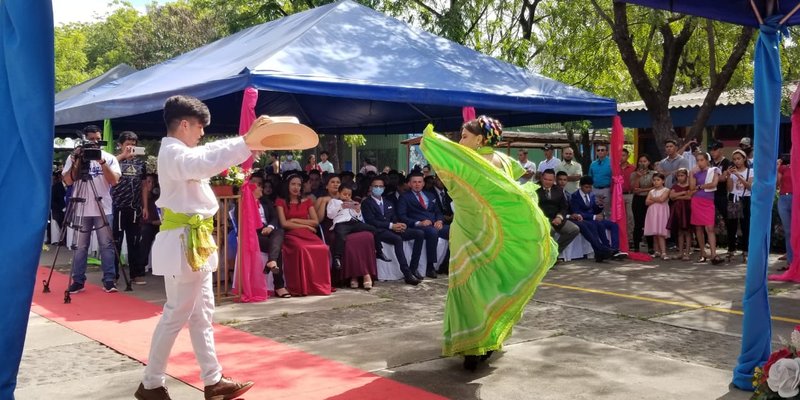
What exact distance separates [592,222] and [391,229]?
3.62 metres

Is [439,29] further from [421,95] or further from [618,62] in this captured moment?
[421,95]

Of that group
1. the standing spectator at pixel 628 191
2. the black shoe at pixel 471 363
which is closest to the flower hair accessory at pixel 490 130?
the black shoe at pixel 471 363

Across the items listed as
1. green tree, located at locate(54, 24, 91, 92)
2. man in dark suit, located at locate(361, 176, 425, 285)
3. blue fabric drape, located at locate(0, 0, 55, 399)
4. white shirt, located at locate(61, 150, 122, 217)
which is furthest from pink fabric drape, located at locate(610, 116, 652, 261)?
green tree, located at locate(54, 24, 91, 92)

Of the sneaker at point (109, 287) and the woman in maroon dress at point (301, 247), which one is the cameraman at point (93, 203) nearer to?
the sneaker at point (109, 287)

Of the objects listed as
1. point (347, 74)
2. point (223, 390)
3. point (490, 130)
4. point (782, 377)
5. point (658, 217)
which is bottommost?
point (223, 390)

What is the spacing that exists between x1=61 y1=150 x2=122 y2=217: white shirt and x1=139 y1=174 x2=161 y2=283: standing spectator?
2.20ft

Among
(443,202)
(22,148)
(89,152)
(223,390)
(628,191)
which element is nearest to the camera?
(22,148)

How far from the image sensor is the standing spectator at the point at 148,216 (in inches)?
366

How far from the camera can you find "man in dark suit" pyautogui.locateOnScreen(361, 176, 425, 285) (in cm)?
→ 945

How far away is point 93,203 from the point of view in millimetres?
8320

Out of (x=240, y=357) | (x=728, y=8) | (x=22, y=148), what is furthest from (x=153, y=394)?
(x=728, y=8)

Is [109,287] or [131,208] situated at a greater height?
[131,208]

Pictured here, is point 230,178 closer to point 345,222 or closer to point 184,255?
point 345,222

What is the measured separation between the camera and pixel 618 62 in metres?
19.9
